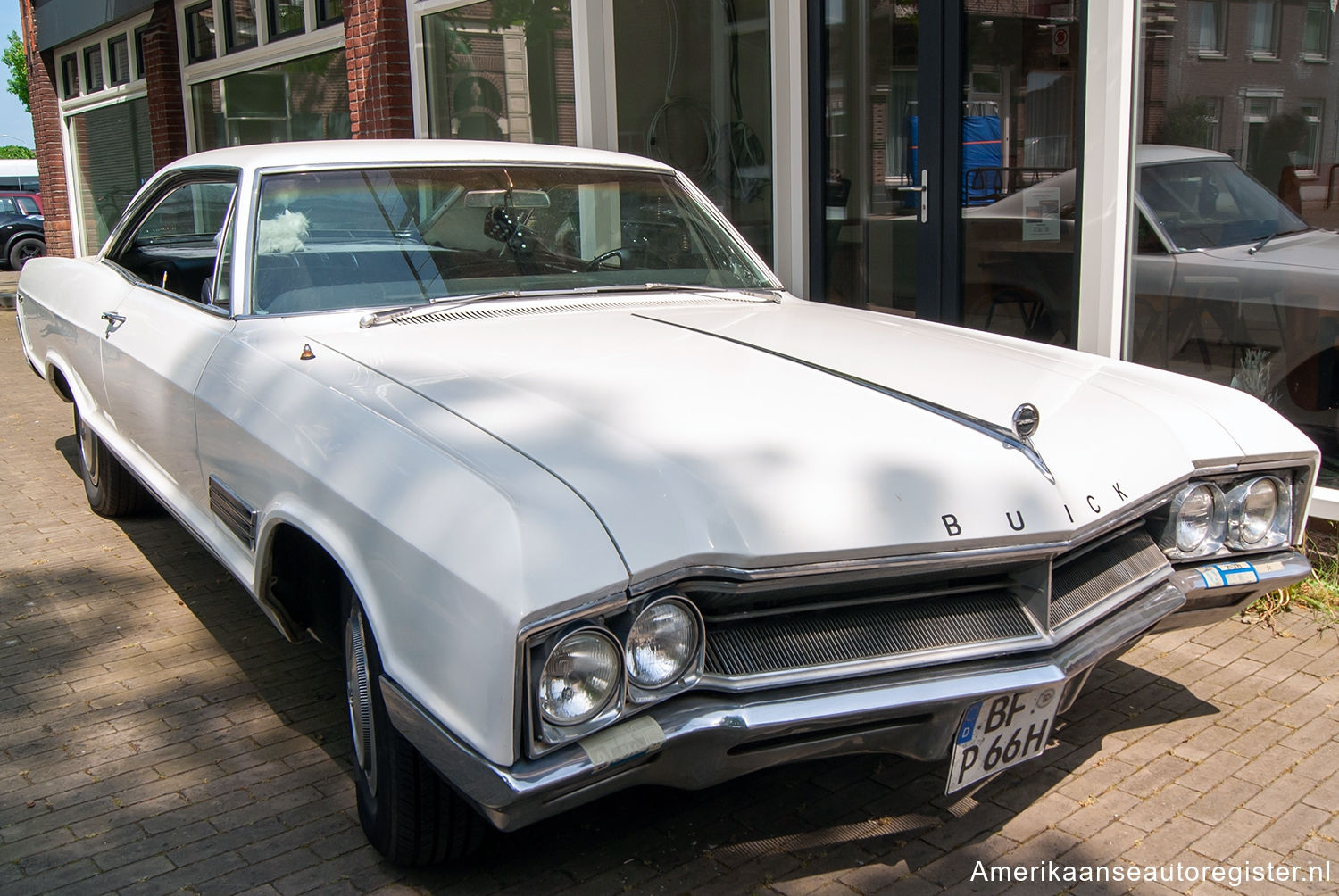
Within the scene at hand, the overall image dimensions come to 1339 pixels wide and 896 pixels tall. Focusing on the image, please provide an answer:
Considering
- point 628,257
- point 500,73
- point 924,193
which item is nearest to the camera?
point 628,257

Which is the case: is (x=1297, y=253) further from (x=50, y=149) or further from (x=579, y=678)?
(x=50, y=149)

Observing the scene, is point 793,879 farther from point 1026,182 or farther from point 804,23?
point 804,23

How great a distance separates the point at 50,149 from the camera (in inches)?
677

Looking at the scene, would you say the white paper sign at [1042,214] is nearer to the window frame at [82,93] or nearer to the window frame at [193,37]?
the window frame at [193,37]

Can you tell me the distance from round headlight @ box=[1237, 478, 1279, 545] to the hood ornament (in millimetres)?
731

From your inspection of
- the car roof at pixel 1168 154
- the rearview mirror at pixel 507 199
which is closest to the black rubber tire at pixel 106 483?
the rearview mirror at pixel 507 199

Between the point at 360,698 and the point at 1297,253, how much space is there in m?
3.92

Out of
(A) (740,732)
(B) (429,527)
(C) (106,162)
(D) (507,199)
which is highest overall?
(C) (106,162)

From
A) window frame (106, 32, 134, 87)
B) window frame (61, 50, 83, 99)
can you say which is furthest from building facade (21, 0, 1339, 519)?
window frame (61, 50, 83, 99)

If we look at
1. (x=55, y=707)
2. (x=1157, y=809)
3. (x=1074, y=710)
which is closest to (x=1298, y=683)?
(x=1074, y=710)

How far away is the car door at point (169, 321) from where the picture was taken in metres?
3.52

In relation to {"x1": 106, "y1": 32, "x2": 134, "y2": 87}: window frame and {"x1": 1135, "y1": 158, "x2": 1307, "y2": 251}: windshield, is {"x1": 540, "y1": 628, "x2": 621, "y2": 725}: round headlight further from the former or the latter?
{"x1": 106, "y1": 32, "x2": 134, "y2": 87}: window frame

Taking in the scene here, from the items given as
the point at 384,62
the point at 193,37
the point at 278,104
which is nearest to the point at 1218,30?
the point at 384,62

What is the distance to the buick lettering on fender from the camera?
211 cm
